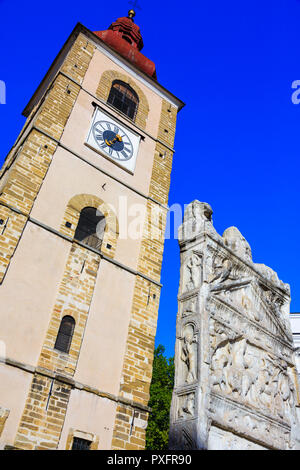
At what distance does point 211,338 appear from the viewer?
9.04 m

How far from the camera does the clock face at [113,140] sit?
11.6 metres

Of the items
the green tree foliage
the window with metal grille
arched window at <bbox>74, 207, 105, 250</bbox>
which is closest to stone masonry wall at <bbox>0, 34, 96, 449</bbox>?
the window with metal grille

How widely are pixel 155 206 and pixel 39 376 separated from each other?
575 cm

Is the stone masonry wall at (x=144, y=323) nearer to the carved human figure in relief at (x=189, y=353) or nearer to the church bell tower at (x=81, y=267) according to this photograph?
the church bell tower at (x=81, y=267)

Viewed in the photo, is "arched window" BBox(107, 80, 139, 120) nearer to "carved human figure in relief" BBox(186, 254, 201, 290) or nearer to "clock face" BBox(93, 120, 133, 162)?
"clock face" BBox(93, 120, 133, 162)

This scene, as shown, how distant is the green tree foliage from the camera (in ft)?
60.5

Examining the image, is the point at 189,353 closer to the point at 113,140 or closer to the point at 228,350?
the point at 228,350

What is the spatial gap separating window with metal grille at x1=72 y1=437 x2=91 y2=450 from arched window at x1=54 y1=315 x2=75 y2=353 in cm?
158

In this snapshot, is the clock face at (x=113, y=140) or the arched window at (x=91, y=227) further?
the clock face at (x=113, y=140)

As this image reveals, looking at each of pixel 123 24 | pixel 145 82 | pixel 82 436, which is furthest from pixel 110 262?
pixel 123 24

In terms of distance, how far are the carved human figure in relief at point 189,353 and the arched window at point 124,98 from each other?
24.2ft

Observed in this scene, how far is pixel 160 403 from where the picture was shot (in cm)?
1986

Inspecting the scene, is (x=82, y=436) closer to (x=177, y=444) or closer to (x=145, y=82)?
(x=177, y=444)

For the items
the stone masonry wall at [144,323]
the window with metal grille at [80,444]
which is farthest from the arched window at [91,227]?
the window with metal grille at [80,444]
